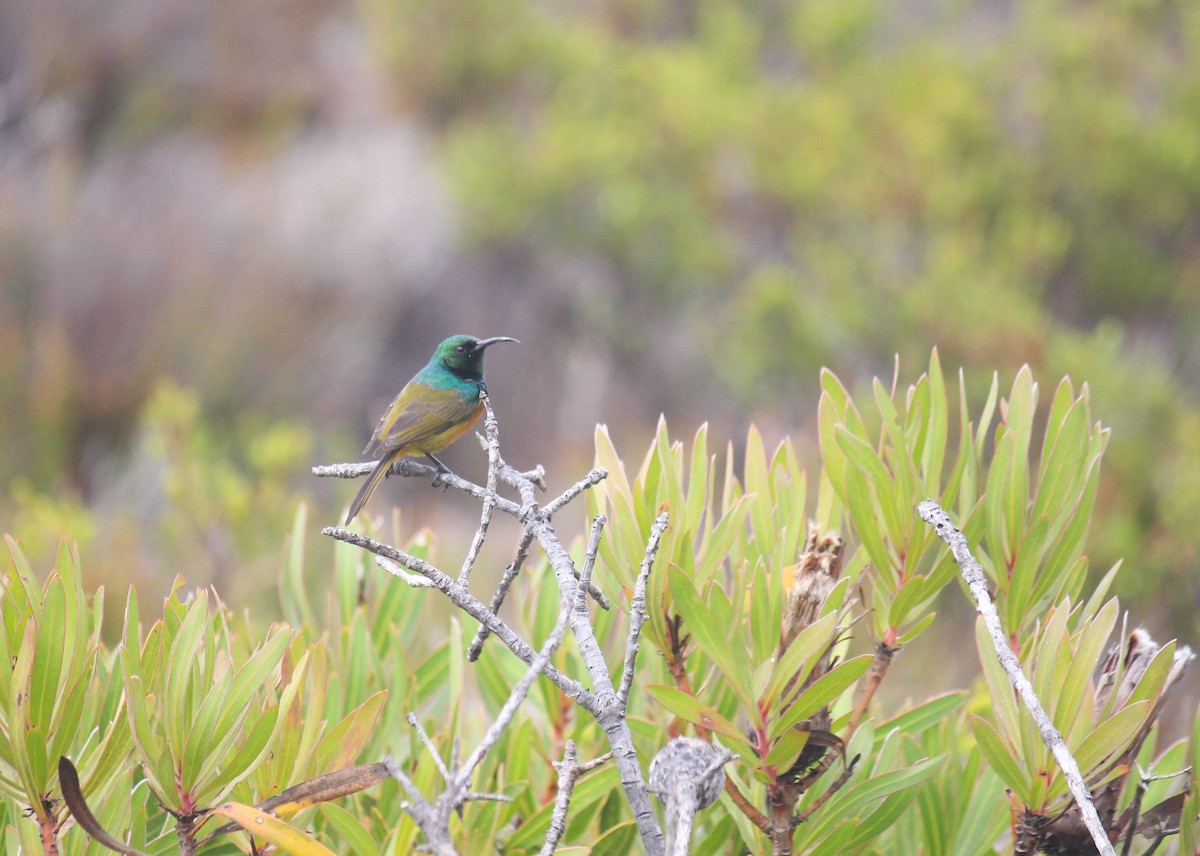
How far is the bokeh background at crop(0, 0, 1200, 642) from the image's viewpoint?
22.6 feet

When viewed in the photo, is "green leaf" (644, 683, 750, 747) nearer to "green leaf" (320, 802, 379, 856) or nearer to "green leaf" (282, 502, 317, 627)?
"green leaf" (320, 802, 379, 856)

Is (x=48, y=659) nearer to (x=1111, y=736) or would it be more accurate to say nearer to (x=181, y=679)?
(x=181, y=679)

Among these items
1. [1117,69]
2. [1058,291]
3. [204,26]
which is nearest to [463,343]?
[1058,291]

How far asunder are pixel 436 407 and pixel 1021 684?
2387 millimetres

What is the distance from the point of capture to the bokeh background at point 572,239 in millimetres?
6879

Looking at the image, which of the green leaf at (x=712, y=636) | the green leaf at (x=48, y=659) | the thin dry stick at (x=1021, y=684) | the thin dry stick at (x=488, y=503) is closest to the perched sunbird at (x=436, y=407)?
the thin dry stick at (x=488, y=503)

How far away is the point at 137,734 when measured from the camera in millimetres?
1001

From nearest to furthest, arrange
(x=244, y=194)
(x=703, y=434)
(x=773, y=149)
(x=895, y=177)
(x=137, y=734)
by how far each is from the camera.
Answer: (x=137, y=734) < (x=703, y=434) < (x=895, y=177) < (x=773, y=149) < (x=244, y=194)

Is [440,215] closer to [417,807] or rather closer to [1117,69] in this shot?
[1117,69]

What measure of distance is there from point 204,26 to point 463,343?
1622cm

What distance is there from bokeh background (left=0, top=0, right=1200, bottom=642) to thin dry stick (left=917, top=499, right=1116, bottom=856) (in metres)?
→ 4.21

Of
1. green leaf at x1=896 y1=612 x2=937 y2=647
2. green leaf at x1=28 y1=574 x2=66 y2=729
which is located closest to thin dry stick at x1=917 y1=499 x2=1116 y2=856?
green leaf at x1=896 y1=612 x2=937 y2=647

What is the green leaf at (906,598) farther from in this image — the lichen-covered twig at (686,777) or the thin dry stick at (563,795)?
the thin dry stick at (563,795)

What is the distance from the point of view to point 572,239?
1201 cm
